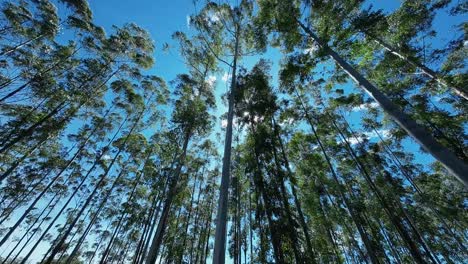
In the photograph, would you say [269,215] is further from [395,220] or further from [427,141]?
[395,220]

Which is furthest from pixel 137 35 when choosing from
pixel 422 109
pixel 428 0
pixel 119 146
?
pixel 422 109

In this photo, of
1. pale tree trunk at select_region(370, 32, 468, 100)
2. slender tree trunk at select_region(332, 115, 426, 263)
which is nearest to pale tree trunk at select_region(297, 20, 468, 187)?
pale tree trunk at select_region(370, 32, 468, 100)

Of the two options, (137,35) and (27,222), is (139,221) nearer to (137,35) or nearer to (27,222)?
(27,222)

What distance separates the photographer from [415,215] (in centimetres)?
1359

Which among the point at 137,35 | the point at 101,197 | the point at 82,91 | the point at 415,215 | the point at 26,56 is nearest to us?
the point at 26,56

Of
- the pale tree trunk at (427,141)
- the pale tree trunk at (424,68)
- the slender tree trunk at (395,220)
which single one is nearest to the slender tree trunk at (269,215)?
the pale tree trunk at (427,141)

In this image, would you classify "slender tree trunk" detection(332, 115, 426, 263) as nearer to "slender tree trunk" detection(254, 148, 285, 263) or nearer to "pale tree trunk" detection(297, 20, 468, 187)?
"slender tree trunk" detection(254, 148, 285, 263)

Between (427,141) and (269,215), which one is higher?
(269,215)

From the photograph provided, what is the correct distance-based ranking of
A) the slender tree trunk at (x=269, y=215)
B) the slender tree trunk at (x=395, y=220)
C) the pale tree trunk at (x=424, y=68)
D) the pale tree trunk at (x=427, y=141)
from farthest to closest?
the slender tree trunk at (x=395, y=220) < the pale tree trunk at (x=424, y=68) < the slender tree trunk at (x=269, y=215) < the pale tree trunk at (x=427, y=141)

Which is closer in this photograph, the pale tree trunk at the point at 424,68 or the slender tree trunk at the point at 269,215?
the slender tree trunk at the point at 269,215

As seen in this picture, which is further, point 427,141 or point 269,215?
point 269,215

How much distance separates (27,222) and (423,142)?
71.4 feet

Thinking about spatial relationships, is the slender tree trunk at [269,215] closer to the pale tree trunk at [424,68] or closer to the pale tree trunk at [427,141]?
the pale tree trunk at [427,141]

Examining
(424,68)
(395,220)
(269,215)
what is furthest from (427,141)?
(395,220)
